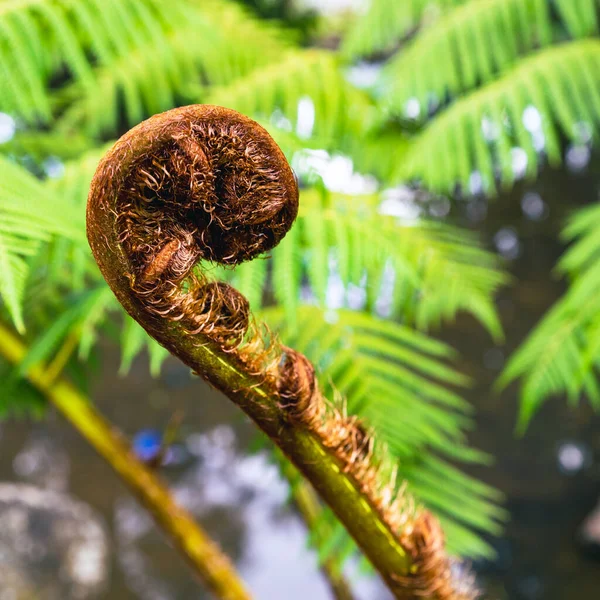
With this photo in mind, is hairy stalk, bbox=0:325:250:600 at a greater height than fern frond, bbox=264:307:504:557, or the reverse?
fern frond, bbox=264:307:504:557

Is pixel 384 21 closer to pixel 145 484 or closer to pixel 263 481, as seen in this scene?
pixel 145 484

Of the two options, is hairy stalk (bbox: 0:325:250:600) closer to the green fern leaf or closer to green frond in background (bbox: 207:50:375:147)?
green frond in background (bbox: 207:50:375:147)

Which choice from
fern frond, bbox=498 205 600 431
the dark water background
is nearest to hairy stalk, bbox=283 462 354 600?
fern frond, bbox=498 205 600 431

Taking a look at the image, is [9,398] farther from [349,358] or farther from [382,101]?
[382,101]

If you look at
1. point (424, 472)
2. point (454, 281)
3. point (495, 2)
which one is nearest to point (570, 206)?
point (495, 2)

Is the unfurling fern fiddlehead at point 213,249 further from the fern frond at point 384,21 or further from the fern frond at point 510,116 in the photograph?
the fern frond at point 384,21
